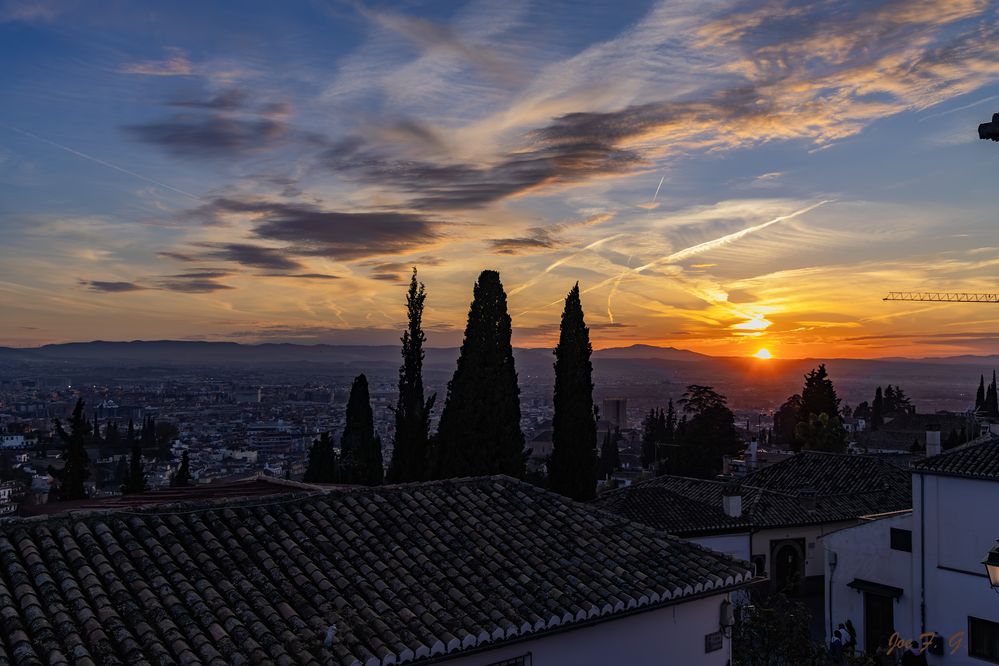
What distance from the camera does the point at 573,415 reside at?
24969mm

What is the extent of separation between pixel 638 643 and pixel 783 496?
21.0 m

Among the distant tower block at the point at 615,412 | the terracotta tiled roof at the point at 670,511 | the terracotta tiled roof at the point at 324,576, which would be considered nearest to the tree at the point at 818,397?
the terracotta tiled roof at the point at 670,511

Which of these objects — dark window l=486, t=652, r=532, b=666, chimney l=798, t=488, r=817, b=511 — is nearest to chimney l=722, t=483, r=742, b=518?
chimney l=798, t=488, r=817, b=511

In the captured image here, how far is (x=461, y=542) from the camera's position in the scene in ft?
30.5

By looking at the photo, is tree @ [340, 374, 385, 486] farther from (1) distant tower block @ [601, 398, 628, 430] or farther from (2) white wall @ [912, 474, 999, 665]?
(1) distant tower block @ [601, 398, 628, 430]

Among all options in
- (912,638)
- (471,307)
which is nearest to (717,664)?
(912,638)

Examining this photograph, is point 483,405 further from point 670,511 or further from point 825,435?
point 825,435

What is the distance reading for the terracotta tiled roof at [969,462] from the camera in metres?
17.7

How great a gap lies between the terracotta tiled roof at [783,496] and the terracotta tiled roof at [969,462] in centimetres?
724

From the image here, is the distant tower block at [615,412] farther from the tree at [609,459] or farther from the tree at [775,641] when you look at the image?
the tree at [775,641]

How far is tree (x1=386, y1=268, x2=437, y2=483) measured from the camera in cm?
2484

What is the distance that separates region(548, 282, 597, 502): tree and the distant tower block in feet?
332

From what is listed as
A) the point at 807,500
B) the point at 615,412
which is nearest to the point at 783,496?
the point at 807,500

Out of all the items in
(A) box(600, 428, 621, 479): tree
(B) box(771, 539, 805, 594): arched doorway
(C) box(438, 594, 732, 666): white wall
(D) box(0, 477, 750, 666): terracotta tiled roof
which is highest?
(D) box(0, 477, 750, 666): terracotta tiled roof
